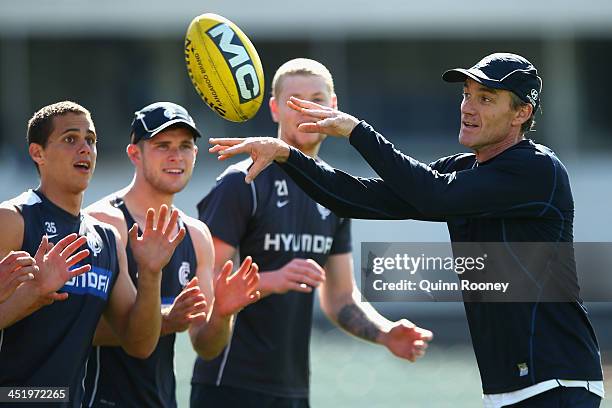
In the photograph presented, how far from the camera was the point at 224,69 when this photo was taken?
528cm

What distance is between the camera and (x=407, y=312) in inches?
556

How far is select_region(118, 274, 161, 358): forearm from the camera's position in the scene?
483 centimetres

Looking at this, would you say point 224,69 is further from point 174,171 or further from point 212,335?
point 212,335

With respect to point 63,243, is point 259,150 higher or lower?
higher

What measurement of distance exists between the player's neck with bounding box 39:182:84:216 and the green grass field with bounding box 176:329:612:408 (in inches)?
157

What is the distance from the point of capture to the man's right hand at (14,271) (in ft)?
13.9

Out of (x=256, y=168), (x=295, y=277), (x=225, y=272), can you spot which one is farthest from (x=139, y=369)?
(x=256, y=168)

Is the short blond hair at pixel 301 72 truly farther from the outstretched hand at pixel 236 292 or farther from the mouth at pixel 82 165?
the mouth at pixel 82 165

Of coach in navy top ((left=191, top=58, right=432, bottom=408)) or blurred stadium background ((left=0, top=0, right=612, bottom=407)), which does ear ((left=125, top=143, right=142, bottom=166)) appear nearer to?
coach in navy top ((left=191, top=58, right=432, bottom=408))

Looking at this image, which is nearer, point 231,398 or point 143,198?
point 143,198

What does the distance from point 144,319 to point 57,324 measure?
1.32 ft

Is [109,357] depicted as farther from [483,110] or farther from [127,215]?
[483,110]

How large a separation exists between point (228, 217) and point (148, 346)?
1.05 metres

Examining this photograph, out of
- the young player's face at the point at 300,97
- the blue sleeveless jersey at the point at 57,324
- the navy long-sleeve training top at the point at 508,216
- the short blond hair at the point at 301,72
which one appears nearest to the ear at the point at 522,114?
the navy long-sleeve training top at the point at 508,216
